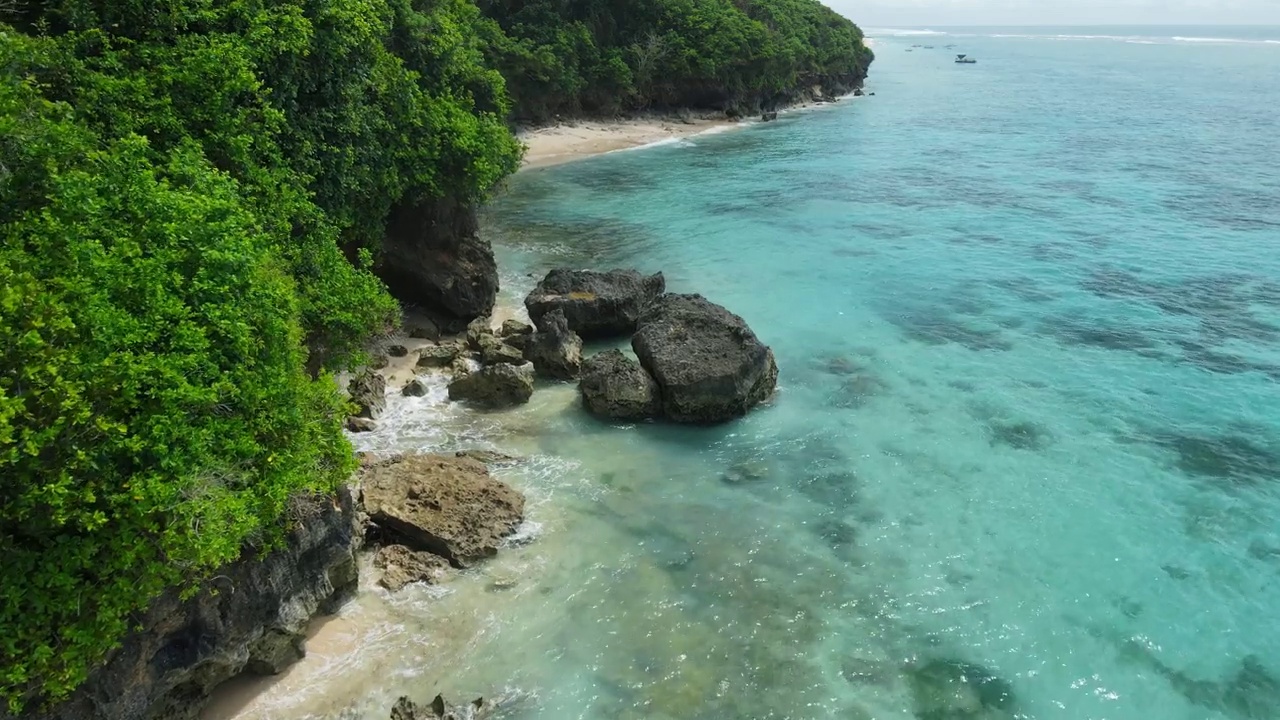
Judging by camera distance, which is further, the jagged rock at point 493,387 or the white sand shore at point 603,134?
the white sand shore at point 603,134

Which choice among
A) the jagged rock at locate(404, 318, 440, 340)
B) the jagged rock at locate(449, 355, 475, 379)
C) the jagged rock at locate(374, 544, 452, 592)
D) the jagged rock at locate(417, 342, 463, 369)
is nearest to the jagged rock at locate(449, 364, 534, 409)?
the jagged rock at locate(449, 355, 475, 379)

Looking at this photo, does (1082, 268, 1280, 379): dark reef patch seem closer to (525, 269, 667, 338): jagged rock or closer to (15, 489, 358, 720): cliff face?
(525, 269, 667, 338): jagged rock

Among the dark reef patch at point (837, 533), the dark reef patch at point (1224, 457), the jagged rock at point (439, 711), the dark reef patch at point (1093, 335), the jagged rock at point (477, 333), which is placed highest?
the jagged rock at point (477, 333)

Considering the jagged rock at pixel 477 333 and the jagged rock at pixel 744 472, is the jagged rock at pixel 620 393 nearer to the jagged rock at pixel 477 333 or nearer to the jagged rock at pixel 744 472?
the jagged rock at pixel 744 472

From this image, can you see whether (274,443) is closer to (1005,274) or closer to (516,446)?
(516,446)

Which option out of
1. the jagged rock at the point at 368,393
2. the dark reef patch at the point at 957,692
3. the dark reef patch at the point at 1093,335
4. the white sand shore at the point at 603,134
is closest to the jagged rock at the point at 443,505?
the jagged rock at the point at 368,393

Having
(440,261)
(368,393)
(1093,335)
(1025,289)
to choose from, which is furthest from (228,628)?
(1025,289)

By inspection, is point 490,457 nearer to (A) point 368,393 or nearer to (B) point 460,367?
(A) point 368,393
